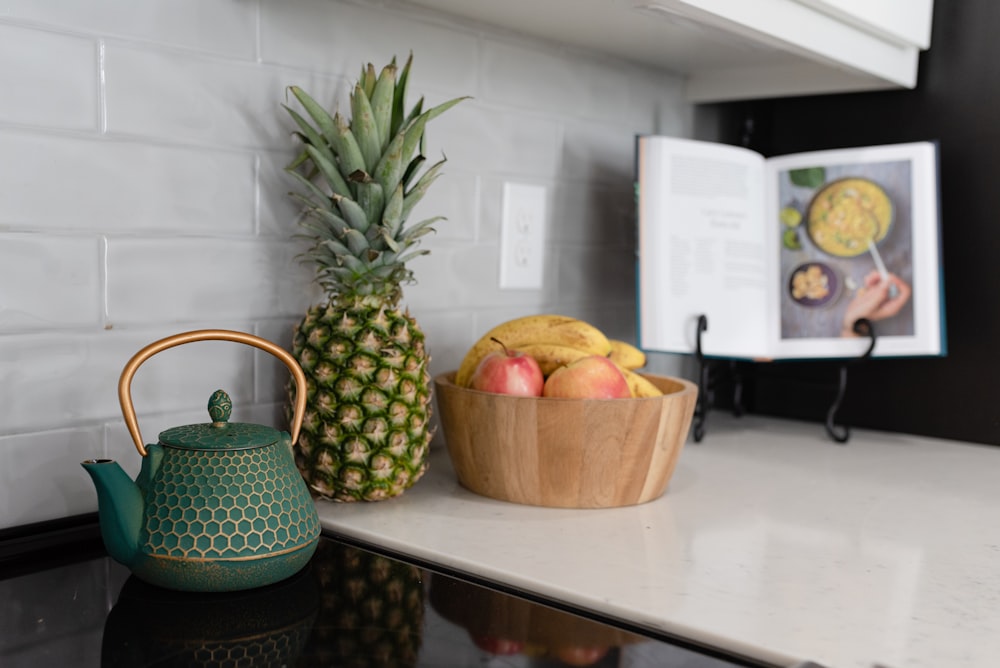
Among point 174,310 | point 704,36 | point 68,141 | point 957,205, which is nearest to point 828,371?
point 957,205

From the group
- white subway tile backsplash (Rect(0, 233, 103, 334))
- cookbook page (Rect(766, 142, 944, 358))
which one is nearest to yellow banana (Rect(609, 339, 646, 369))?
cookbook page (Rect(766, 142, 944, 358))

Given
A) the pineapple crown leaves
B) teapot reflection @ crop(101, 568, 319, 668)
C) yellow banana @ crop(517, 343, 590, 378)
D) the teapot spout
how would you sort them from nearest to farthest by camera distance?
1. teapot reflection @ crop(101, 568, 319, 668)
2. the teapot spout
3. the pineapple crown leaves
4. yellow banana @ crop(517, 343, 590, 378)

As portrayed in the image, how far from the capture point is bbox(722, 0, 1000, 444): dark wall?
1.41 m

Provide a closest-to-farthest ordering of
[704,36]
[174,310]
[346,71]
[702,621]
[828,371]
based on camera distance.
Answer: [702,621], [174,310], [346,71], [704,36], [828,371]

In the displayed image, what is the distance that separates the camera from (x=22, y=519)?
0.90 metres

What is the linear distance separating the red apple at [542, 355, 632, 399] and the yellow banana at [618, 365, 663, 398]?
2.4 inches

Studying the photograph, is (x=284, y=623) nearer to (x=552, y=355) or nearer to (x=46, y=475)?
(x=46, y=475)

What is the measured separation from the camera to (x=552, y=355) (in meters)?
1.09

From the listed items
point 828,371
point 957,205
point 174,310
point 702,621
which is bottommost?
point 702,621

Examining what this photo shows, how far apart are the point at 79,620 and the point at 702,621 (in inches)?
18.8

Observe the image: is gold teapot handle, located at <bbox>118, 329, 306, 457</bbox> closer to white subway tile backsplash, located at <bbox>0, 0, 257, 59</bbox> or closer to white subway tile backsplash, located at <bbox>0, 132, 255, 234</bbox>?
white subway tile backsplash, located at <bbox>0, 132, 255, 234</bbox>

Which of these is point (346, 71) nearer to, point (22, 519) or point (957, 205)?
point (22, 519)

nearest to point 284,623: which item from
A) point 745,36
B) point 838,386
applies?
point 745,36

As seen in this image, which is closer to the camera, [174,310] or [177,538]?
[177,538]
